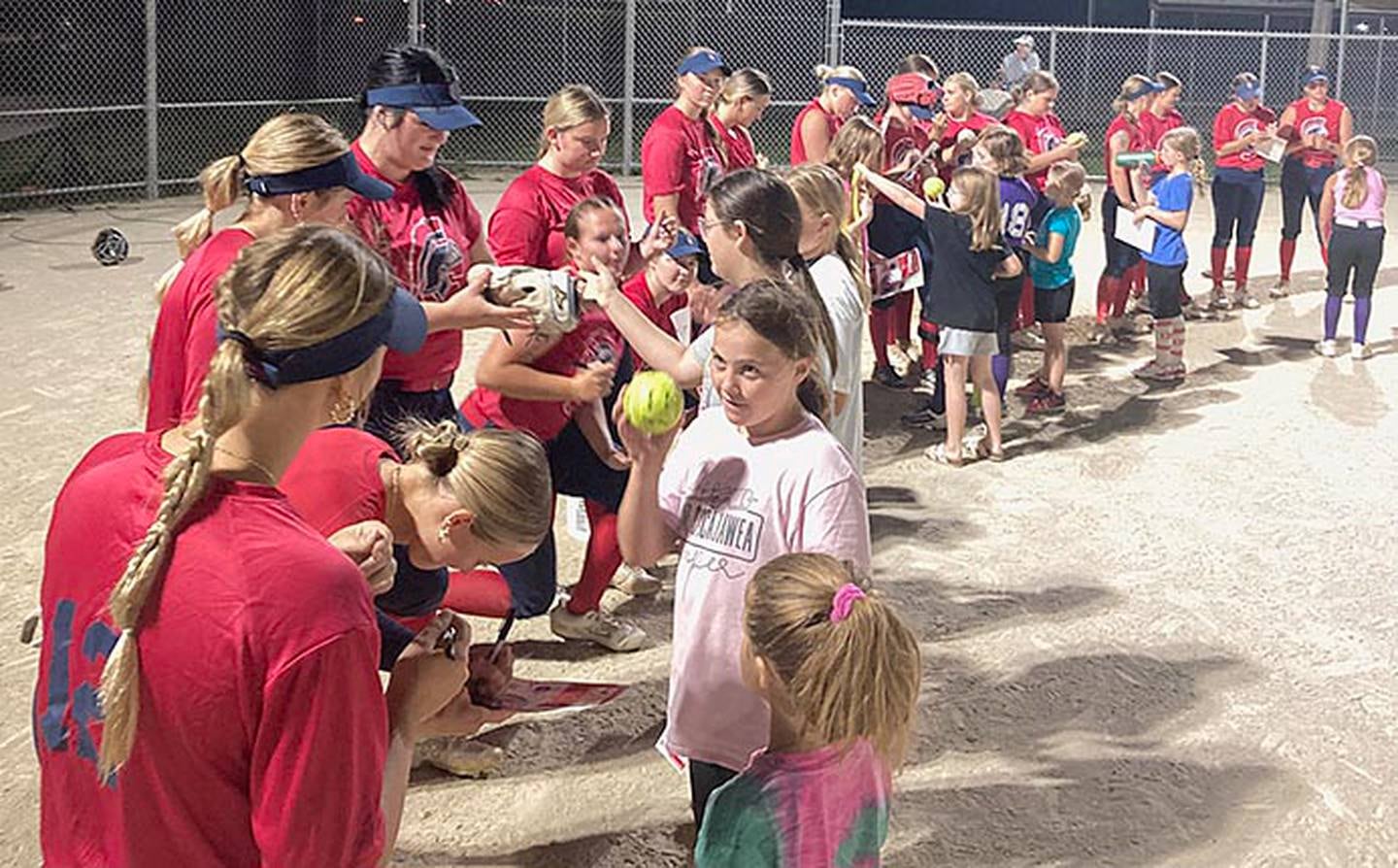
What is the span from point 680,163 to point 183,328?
15.2ft

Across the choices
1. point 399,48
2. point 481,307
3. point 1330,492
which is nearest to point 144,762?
point 481,307

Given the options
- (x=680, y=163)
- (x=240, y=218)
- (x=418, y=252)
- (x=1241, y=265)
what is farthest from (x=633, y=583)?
(x=1241, y=265)

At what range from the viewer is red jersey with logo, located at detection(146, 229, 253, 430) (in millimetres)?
3416

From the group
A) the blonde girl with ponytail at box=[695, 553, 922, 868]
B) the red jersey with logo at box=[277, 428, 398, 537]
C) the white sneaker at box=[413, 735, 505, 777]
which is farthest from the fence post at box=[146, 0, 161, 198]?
the blonde girl with ponytail at box=[695, 553, 922, 868]

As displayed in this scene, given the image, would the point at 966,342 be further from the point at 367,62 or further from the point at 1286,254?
the point at 367,62

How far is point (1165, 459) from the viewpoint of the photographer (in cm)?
848

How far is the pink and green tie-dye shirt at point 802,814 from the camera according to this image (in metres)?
2.73

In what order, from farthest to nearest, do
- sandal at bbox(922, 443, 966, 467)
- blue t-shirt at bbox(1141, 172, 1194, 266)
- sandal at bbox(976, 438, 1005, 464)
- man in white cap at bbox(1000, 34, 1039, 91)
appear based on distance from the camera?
1. man in white cap at bbox(1000, 34, 1039, 91)
2. blue t-shirt at bbox(1141, 172, 1194, 266)
3. sandal at bbox(976, 438, 1005, 464)
4. sandal at bbox(922, 443, 966, 467)

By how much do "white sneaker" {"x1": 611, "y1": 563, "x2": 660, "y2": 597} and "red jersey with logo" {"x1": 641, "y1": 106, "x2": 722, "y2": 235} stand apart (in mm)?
2202

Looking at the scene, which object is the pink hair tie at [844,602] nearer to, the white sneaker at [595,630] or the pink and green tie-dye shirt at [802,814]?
the pink and green tie-dye shirt at [802,814]

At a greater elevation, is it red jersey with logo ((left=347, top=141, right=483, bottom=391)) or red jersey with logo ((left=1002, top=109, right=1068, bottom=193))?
red jersey with logo ((left=1002, top=109, right=1068, bottom=193))

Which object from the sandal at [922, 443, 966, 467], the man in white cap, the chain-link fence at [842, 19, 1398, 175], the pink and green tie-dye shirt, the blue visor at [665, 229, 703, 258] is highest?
the chain-link fence at [842, 19, 1398, 175]

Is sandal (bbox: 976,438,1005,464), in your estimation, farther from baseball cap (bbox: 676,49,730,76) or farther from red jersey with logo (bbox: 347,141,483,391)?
red jersey with logo (bbox: 347,141,483,391)

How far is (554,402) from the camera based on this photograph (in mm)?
5168
